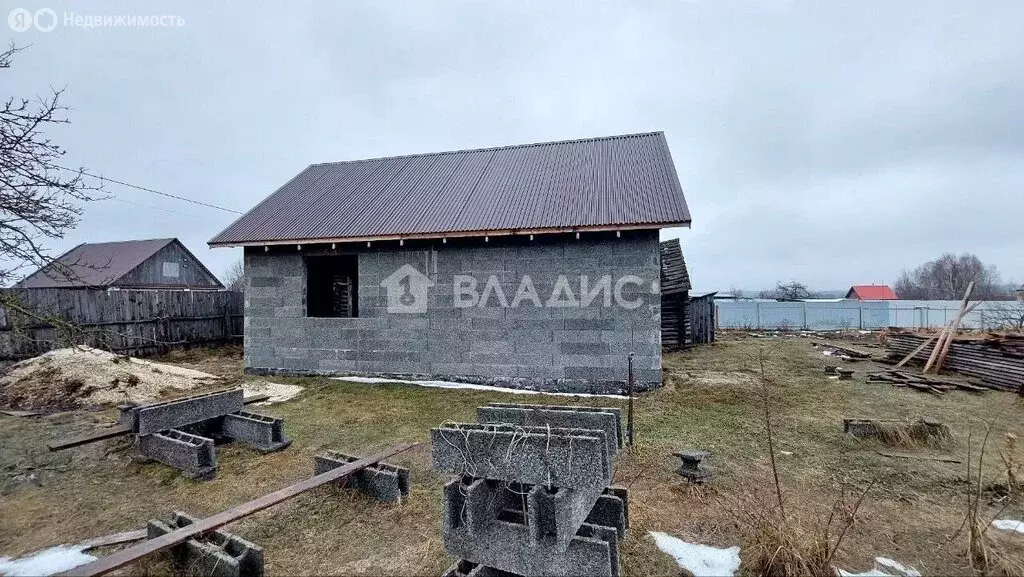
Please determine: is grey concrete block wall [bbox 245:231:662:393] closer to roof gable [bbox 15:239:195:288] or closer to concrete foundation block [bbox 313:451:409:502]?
concrete foundation block [bbox 313:451:409:502]

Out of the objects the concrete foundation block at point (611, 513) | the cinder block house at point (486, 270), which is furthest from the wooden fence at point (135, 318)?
the concrete foundation block at point (611, 513)

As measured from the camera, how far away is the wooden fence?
9.60 metres

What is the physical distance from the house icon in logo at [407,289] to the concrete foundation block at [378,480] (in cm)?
498

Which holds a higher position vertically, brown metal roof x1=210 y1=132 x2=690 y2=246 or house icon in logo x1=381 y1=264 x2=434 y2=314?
brown metal roof x1=210 y1=132 x2=690 y2=246

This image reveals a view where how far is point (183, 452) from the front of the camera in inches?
180

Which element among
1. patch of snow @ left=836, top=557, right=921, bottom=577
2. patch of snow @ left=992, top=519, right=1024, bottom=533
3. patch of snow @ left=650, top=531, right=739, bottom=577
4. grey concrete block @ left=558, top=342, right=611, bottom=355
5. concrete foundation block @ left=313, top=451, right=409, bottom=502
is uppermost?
grey concrete block @ left=558, top=342, right=611, bottom=355

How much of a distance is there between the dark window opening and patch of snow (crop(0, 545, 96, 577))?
278 inches

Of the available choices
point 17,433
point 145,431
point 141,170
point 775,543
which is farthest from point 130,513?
point 141,170

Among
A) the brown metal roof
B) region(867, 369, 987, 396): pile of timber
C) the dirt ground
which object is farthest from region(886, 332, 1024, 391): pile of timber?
the brown metal roof

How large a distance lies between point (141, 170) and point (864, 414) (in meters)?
26.0

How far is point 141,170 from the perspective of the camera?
62.4 ft

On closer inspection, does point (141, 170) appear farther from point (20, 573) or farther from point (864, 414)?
point (864, 414)

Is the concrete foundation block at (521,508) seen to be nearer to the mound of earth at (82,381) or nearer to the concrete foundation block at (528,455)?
the concrete foundation block at (528,455)

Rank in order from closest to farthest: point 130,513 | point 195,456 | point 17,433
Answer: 1. point 130,513
2. point 195,456
3. point 17,433
